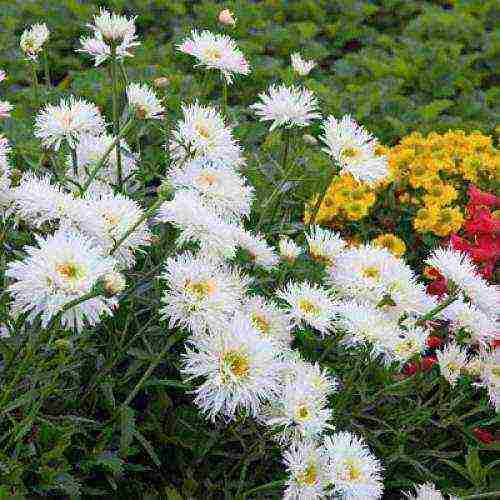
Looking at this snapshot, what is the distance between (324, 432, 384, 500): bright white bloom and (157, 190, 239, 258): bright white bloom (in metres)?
0.43

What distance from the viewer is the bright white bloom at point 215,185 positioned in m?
1.98

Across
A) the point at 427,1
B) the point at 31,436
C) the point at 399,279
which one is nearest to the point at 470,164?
the point at 399,279

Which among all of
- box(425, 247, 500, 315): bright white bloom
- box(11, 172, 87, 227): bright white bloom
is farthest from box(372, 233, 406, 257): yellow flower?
→ box(11, 172, 87, 227): bright white bloom

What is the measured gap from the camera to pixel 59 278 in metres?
1.48

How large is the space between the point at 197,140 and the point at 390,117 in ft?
7.53

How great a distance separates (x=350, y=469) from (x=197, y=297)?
45 cm

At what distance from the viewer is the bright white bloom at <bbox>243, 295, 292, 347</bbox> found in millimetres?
1924

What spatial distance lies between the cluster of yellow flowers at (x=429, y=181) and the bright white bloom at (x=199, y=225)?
1381mm

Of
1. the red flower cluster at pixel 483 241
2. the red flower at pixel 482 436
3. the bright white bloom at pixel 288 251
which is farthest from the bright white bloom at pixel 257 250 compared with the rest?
the red flower cluster at pixel 483 241

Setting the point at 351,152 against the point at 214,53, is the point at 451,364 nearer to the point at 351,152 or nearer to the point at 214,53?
the point at 351,152

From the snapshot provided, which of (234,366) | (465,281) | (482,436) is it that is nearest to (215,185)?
(234,366)

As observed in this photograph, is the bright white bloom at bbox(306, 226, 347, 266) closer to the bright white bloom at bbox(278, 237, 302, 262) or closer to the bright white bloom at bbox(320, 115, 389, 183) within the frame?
the bright white bloom at bbox(278, 237, 302, 262)

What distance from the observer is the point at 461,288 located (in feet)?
6.46

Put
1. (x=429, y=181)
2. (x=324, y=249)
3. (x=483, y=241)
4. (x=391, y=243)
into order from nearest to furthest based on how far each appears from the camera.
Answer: (x=324, y=249)
(x=483, y=241)
(x=391, y=243)
(x=429, y=181)
